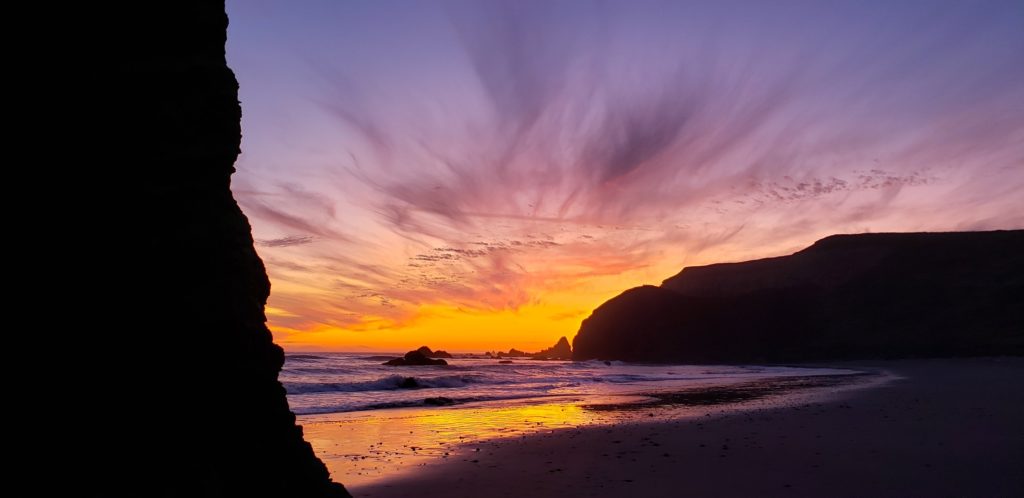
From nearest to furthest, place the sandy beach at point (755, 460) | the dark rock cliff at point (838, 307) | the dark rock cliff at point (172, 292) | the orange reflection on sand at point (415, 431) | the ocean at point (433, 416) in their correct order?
the dark rock cliff at point (172, 292)
the sandy beach at point (755, 460)
the orange reflection on sand at point (415, 431)
the ocean at point (433, 416)
the dark rock cliff at point (838, 307)

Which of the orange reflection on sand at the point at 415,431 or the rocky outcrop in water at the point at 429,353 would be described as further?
the rocky outcrop in water at the point at 429,353

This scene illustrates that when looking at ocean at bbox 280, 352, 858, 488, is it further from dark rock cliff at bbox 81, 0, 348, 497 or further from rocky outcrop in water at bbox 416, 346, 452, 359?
rocky outcrop in water at bbox 416, 346, 452, 359

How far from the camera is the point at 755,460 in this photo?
36.4 ft

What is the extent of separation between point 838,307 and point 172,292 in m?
116

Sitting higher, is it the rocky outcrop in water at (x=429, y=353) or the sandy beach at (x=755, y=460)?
the rocky outcrop in water at (x=429, y=353)

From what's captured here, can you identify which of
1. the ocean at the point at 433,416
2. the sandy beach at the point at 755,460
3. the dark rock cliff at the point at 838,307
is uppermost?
the dark rock cliff at the point at 838,307

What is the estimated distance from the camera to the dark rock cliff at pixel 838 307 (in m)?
83.2

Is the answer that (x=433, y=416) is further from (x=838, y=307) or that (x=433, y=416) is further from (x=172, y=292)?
(x=838, y=307)

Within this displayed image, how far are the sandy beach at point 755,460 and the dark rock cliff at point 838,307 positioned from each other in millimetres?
75016

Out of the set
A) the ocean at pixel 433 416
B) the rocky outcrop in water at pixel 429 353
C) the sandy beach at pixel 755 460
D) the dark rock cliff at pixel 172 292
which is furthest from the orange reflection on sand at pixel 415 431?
the rocky outcrop in water at pixel 429 353

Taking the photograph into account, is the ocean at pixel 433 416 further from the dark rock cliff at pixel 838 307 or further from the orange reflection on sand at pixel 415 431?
the dark rock cliff at pixel 838 307

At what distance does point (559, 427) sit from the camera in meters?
17.7

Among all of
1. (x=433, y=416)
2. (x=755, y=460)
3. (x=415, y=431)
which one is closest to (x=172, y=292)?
(x=755, y=460)

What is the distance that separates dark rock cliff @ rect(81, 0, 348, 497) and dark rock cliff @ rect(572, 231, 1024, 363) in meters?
90.1
